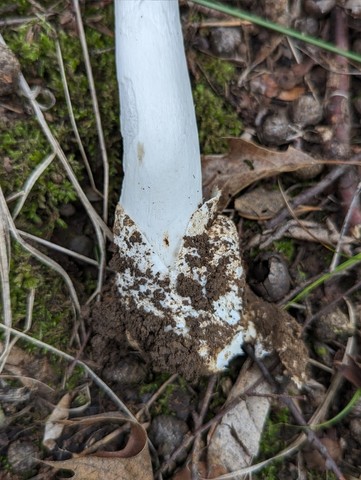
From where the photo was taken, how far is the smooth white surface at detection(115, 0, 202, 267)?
1.45 m

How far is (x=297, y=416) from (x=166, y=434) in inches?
20.9

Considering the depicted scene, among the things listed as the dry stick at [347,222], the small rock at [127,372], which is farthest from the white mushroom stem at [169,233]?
the dry stick at [347,222]

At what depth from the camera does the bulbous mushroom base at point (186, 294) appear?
5.44 feet

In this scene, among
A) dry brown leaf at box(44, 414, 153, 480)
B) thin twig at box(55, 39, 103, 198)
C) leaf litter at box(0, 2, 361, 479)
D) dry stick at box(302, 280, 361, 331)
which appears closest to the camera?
dry brown leaf at box(44, 414, 153, 480)

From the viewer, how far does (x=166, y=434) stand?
1.72m

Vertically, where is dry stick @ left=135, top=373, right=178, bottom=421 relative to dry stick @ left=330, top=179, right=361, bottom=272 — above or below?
below

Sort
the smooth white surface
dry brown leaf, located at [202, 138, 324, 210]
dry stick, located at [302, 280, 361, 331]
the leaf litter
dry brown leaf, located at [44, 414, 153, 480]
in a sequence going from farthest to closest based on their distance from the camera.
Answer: dry brown leaf, located at [202, 138, 324, 210] < dry stick, located at [302, 280, 361, 331] < the leaf litter < dry brown leaf, located at [44, 414, 153, 480] < the smooth white surface

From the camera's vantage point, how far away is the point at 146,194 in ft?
5.27

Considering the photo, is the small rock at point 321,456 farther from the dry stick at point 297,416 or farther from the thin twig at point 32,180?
the thin twig at point 32,180

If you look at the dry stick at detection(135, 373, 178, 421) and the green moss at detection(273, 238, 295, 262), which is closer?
the dry stick at detection(135, 373, 178, 421)

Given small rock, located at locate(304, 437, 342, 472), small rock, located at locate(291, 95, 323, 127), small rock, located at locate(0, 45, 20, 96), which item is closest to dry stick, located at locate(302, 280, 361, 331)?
small rock, located at locate(304, 437, 342, 472)

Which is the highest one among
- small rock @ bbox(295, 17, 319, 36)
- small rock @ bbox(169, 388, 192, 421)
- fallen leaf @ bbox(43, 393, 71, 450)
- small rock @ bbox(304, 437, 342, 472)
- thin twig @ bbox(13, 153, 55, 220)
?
small rock @ bbox(295, 17, 319, 36)

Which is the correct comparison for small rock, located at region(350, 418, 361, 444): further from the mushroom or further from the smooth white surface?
the smooth white surface

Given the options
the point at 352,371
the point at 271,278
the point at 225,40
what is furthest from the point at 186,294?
the point at 225,40
